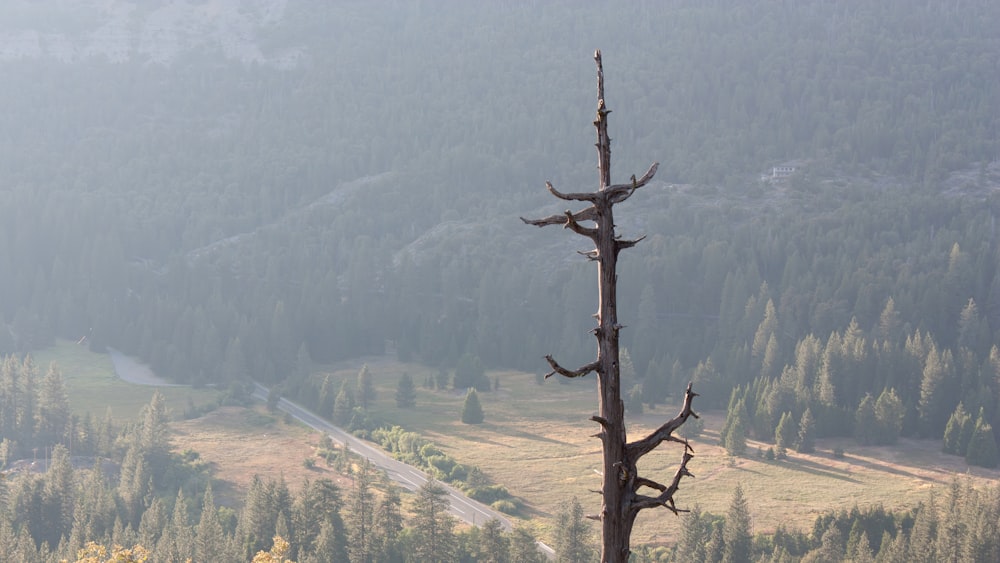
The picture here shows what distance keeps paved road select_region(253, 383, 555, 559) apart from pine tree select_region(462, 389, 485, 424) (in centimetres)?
1538

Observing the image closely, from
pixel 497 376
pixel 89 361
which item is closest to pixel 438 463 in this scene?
pixel 497 376

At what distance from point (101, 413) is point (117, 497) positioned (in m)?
49.7

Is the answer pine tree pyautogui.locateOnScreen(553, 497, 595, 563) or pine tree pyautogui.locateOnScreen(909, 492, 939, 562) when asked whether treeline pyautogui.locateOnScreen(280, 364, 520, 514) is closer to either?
pine tree pyautogui.locateOnScreen(553, 497, 595, 563)

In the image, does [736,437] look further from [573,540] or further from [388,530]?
[388,530]

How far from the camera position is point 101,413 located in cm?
15800

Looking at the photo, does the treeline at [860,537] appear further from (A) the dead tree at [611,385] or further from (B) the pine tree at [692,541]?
(A) the dead tree at [611,385]

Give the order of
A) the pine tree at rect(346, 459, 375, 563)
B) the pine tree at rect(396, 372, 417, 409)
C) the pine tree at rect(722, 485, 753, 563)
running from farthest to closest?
the pine tree at rect(396, 372, 417, 409)
the pine tree at rect(346, 459, 375, 563)
the pine tree at rect(722, 485, 753, 563)

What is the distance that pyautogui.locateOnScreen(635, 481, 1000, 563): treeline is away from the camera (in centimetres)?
8594

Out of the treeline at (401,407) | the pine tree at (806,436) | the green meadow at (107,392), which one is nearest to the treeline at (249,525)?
the treeline at (401,407)

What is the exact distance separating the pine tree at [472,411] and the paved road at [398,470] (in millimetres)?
15380

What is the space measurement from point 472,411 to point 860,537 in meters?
69.3

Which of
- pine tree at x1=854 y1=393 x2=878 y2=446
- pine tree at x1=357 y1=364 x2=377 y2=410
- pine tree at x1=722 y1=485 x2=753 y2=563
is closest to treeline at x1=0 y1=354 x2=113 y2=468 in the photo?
pine tree at x1=357 y1=364 x2=377 y2=410

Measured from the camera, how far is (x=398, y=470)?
A: 129 m

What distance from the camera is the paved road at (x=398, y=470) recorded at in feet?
355
